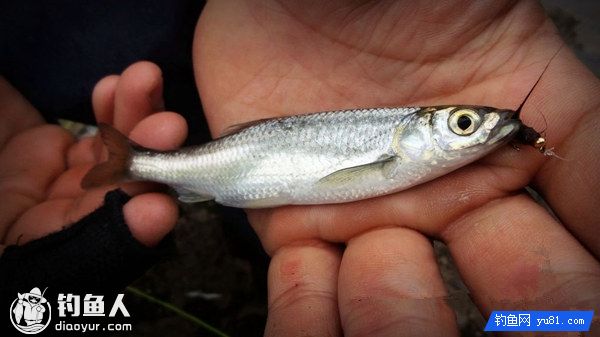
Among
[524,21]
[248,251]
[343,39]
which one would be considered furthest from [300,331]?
[248,251]

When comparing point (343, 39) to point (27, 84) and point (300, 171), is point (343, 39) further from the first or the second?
point (27, 84)

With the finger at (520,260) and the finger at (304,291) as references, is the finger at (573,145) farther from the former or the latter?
the finger at (304,291)

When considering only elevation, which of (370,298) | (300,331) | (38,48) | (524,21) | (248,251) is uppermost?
(524,21)

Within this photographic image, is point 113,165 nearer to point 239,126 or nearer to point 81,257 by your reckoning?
point 81,257

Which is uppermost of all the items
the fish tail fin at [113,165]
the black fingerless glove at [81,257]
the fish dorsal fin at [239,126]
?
the fish dorsal fin at [239,126]

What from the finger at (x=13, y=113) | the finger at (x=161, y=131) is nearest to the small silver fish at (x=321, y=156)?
the finger at (x=161, y=131)

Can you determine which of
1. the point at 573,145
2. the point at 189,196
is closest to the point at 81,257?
the point at 189,196
